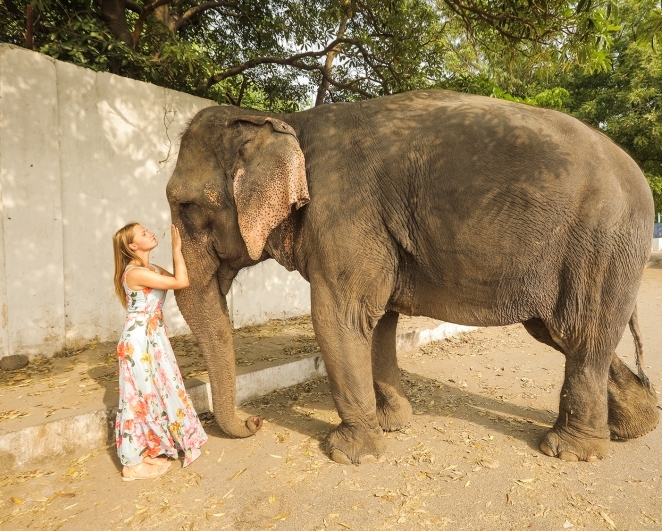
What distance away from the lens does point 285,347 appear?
5.29m

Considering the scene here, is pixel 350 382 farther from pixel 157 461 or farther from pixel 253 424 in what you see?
pixel 157 461

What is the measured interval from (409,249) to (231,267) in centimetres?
121

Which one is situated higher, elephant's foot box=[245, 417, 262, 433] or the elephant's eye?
the elephant's eye

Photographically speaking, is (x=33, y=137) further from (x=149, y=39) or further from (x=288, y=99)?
(x=288, y=99)

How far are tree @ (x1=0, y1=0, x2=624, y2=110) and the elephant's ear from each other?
3.19 metres

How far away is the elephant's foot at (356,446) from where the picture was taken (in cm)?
297

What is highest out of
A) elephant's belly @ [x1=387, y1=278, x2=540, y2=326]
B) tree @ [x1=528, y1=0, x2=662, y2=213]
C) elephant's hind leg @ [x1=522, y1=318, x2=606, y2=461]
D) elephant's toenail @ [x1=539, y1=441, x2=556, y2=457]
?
tree @ [x1=528, y1=0, x2=662, y2=213]

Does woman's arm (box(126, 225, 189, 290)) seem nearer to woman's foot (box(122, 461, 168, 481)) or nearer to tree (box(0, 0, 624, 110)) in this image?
Answer: woman's foot (box(122, 461, 168, 481))

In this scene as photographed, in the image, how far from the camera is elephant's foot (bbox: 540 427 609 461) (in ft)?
9.57

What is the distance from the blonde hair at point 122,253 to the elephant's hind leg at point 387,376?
5.78 feet

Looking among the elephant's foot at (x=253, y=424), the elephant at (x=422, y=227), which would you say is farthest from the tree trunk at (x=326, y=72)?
the elephant's foot at (x=253, y=424)

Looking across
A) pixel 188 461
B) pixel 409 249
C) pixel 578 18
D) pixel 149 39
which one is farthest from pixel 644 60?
pixel 188 461

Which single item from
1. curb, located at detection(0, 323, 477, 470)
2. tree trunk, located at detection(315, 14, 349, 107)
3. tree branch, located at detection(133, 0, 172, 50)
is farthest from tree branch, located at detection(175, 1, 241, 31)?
curb, located at detection(0, 323, 477, 470)

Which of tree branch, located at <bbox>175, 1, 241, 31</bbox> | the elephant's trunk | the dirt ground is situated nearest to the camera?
the dirt ground
